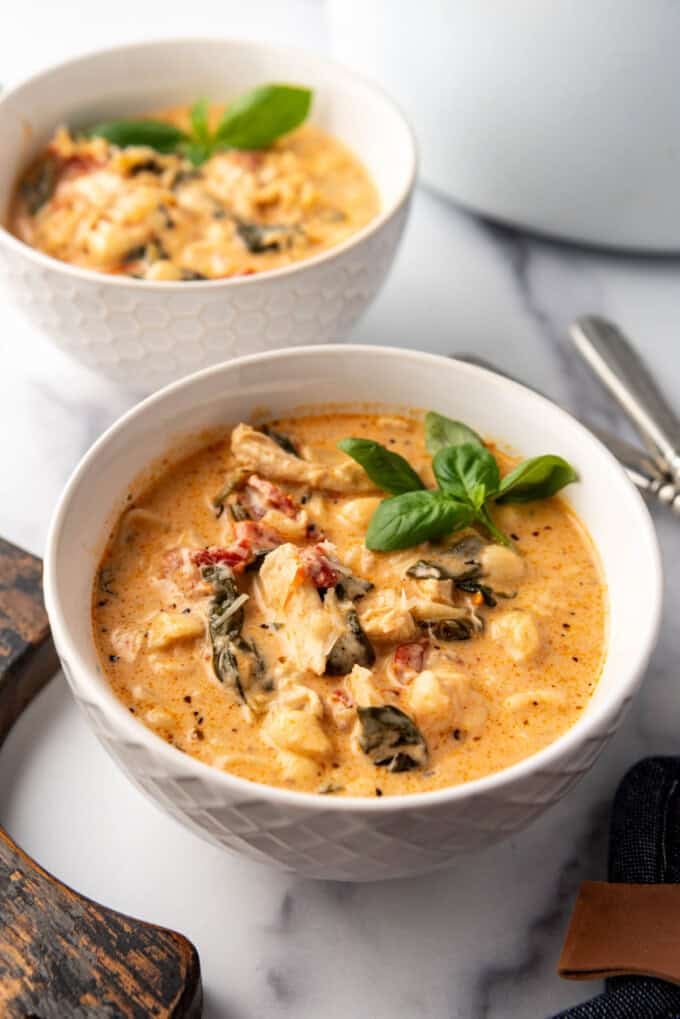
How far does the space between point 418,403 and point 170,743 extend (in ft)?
3.30

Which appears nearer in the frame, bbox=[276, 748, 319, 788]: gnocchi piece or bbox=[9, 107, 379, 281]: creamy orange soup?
bbox=[276, 748, 319, 788]: gnocchi piece

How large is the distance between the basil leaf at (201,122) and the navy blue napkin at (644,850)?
220 cm

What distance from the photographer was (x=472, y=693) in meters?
2.28

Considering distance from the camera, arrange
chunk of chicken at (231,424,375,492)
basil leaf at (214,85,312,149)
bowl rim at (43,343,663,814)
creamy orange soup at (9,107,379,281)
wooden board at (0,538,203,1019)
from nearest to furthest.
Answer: bowl rim at (43,343,663,814) → wooden board at (0,538,203,1019) → chunk of chicken at (231,424,375,492) → creamy orange soup at (9,107,379,281) → basil leaf at (214,85,312,149)

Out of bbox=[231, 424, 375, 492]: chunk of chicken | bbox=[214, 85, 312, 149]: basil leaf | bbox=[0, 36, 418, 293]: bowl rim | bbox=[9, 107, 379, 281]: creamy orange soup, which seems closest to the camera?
bbox=[231, 424, 375, 492]: chunk of chicken

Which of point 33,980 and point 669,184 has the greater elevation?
point 669,184

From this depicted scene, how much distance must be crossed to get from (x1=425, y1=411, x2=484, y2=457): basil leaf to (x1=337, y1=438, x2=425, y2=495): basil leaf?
0.10 metres

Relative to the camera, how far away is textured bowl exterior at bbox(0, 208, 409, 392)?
2.97 metres

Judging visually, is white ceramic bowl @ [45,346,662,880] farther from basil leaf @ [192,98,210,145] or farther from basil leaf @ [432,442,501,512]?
basil leaf @ [192,98,210,145]

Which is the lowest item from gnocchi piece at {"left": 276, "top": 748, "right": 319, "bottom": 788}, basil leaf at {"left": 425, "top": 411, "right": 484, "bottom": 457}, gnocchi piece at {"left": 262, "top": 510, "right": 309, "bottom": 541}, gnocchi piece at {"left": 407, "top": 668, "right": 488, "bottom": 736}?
gnocchi piece at {"left": 262, "top": 510, "right": 309, "bottom": 541}

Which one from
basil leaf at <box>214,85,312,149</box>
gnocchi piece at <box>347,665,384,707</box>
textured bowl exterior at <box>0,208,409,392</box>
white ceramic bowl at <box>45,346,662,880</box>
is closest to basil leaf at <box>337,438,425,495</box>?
white ceramic bowl at <box>45,346,662,880</box>

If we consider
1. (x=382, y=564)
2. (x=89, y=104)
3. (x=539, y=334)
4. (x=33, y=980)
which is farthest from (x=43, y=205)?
(x=33, y=980)

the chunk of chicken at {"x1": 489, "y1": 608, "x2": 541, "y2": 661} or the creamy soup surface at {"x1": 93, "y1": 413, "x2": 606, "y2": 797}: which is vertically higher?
the chunk of chicken at {"x1": 489, "y1": 608, "x2": 541, "y2": 661}

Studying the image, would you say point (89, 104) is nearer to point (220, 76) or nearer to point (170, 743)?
point (220, 76)
